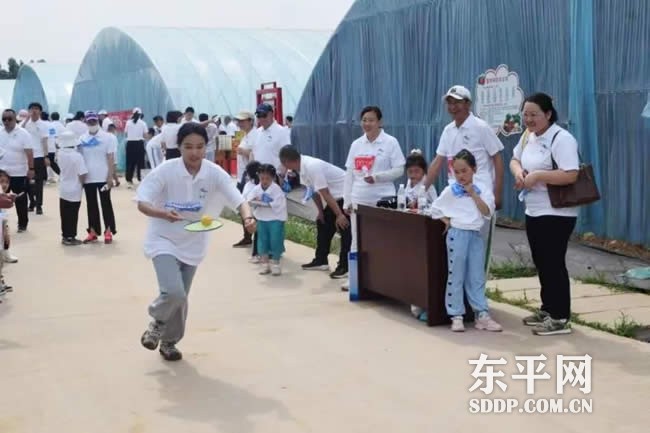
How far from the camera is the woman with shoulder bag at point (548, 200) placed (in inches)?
239

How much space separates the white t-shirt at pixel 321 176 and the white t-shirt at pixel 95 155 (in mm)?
4027

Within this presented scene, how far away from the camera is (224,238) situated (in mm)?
12180

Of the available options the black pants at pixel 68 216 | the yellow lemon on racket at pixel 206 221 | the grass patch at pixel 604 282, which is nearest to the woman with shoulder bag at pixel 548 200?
the grass patch at pixel 604 282

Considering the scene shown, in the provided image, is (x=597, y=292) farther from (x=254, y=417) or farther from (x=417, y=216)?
(x=254, y=417)

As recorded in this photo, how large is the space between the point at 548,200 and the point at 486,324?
103cm

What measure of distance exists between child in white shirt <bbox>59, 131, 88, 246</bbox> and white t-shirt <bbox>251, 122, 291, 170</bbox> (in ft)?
8.75

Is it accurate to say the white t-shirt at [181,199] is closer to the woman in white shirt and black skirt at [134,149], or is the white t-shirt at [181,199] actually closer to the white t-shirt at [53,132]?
the white t-shirt at [53,132]

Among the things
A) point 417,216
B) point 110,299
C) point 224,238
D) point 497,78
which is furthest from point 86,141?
point 417,216

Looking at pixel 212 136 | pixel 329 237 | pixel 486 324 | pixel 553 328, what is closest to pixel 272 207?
pixel 329 237

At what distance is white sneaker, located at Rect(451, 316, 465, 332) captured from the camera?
21.1ft

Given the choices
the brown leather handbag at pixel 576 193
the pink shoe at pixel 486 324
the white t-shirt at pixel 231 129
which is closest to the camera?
the brown leather handbag at pixel 576 193

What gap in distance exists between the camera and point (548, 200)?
6.14 metres

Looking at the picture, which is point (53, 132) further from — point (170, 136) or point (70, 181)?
point (70, 181)

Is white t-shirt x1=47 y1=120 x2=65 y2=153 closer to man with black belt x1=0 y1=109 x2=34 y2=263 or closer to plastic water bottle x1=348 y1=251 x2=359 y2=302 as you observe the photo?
man with black belt x1=0 y1=109 x2=34 y2=263
